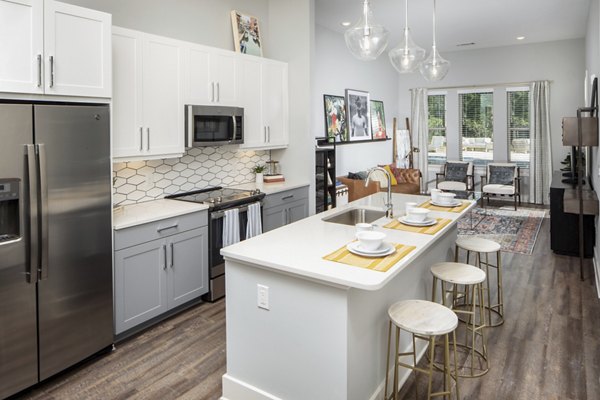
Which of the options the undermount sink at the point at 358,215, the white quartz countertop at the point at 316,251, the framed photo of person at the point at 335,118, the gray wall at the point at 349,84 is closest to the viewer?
the white quartz countertop at the point at 316,251

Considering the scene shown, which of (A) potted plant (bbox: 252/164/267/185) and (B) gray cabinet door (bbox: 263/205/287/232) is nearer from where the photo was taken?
(B) gray cabinet door (bbox: 263/205/287/232)

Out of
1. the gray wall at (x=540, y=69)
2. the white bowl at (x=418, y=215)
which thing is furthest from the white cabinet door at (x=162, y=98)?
the gray wall at (x=540, y=69)

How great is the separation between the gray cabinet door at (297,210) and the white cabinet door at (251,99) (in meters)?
0.78

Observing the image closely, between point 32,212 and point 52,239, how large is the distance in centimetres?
20

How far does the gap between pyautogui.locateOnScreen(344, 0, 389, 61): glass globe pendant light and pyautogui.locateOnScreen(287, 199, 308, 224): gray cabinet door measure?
2.23 meters

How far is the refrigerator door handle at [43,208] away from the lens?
2416 millimetres

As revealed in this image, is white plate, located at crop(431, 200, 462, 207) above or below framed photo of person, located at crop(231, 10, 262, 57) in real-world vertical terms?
below

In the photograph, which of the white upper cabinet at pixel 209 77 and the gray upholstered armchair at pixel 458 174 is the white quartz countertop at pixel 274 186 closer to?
the white upper cabinet at pixel 209 77

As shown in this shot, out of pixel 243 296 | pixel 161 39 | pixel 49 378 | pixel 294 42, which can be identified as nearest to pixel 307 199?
pixel 294 42

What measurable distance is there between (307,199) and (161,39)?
2416 mm

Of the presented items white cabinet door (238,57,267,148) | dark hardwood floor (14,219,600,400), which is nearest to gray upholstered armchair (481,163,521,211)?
dark hardwood floor (14,219,600,400)

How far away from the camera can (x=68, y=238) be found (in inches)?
103

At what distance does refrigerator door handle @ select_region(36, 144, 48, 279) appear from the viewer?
242 centimetres

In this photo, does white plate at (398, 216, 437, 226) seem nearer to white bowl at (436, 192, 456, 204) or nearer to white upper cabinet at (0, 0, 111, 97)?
white bowl at (436, 192, 456, 204)
